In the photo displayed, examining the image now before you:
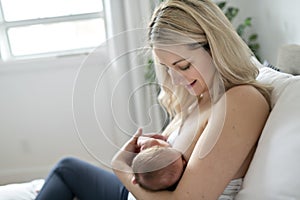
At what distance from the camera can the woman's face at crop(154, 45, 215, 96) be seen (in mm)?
1052

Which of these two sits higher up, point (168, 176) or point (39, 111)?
point (168, 176)

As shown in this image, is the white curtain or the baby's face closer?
the baby's face

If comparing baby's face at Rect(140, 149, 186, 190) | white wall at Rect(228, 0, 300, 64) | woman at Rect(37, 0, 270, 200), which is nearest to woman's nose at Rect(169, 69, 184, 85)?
woman at Rect(37, 0, 270, 200)

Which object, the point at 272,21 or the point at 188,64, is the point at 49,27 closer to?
the point at 272,21

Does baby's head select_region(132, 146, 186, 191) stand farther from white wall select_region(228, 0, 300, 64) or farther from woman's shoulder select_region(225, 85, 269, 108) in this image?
white wall select_region(228, 0, 300, 64)

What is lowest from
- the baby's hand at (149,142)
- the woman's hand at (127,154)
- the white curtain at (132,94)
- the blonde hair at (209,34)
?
the woman's hand at (127,154)

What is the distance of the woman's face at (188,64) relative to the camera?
3.45ft

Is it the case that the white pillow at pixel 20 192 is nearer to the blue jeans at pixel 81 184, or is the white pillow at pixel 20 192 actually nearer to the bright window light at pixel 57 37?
the blue jeans at pixel 81 184

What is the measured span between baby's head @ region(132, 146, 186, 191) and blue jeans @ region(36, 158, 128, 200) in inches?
14.8

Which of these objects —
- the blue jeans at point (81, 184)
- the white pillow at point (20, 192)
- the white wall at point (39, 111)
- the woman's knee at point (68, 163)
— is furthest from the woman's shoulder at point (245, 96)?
the white wall at point (39, 111)

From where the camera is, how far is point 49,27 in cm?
270

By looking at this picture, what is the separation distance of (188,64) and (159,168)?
0.29m

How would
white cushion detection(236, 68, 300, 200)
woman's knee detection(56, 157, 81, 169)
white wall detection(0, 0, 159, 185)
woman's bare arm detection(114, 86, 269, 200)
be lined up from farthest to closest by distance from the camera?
white wall detection(0, 0, 159, 185) < woman's knee detection(56, 157, 81, 169) < woman's bare arm detection(114, 86, 269, 200) < white cushion detection(236, 68, 300, 200)

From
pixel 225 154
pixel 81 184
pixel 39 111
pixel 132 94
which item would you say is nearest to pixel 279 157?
pixel 225 154
